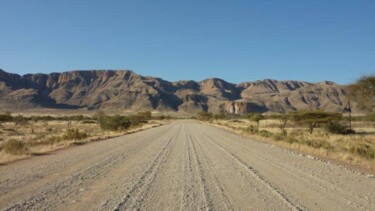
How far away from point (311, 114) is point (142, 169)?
167 feet

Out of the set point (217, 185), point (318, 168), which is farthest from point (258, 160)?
point (217, 185)

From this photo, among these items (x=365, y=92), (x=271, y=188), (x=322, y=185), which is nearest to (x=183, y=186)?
(x=271, y=188)

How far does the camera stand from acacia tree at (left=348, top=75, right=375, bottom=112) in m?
30.2

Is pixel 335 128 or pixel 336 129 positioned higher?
pixel 335 128

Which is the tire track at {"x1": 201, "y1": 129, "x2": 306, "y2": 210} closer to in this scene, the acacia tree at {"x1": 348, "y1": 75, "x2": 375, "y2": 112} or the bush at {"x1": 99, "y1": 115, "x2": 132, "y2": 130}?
the acacia tree at {"x1": 348, "y1": 75, "x2": 375, "y2": 112}

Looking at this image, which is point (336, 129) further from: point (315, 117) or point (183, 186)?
point (183, 186)

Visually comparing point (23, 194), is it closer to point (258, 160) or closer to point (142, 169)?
point (142, 169)

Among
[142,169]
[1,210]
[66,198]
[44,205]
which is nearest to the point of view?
[1,210]

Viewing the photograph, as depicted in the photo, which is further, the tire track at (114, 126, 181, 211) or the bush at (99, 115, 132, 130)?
the bush at (99, 115, 132, 130)

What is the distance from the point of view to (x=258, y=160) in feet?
59.8

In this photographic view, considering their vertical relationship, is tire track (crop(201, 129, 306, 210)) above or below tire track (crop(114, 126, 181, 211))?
below

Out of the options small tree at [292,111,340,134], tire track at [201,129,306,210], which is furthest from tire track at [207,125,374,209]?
small tree at [292,111,340,134]

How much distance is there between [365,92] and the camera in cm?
3067

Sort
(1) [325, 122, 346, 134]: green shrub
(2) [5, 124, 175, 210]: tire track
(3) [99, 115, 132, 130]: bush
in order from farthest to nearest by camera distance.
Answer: (3) [99, 115, 132, 130]: bush → (1) [325, 122, 346, 134]: green shrub → (2) [5, 124, 175, 210]: tire track
